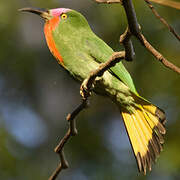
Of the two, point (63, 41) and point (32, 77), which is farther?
point (32, 77)

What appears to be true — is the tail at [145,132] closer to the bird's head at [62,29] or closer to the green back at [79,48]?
the green back at [79,48]

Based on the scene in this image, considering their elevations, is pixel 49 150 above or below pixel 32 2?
below

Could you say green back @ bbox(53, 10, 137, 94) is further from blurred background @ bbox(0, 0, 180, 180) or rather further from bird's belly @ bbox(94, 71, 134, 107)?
blurred background @ bbox(0, 0, 180, 180)

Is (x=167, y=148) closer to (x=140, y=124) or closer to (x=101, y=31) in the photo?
(x=140, y=124)

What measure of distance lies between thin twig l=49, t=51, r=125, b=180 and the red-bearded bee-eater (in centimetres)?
35

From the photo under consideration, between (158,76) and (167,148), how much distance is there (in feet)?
3.91

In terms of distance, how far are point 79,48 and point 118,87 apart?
1.53 feet

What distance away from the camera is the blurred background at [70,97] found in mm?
6023

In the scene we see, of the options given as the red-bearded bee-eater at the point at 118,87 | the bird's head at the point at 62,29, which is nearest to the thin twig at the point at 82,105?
the red-bearded bee-eater at the point at 118,87

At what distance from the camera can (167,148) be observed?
18.0 ft

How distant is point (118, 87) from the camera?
11.2 feet

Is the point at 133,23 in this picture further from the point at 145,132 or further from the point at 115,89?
the point at 145,132

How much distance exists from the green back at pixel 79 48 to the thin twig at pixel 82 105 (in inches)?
15.2

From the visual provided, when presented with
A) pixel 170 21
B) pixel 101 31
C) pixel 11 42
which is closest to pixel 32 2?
pixel 11 42
